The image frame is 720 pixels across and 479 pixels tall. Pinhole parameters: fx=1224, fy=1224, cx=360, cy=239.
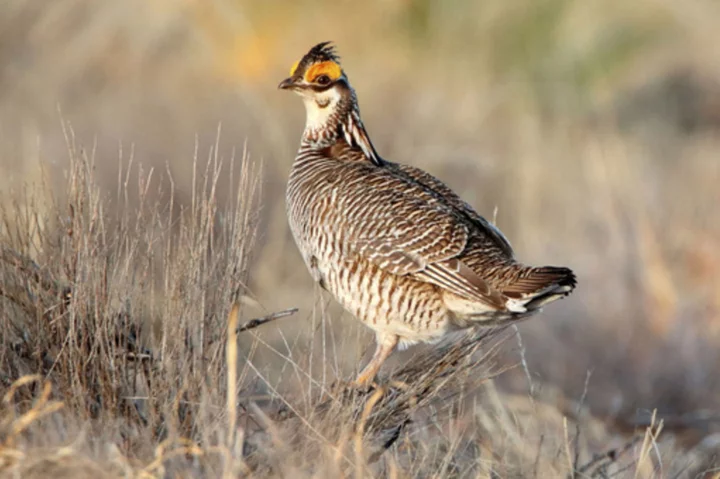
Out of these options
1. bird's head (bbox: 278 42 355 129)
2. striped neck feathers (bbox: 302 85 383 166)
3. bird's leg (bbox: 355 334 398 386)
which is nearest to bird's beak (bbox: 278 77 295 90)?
bird's head (bbox: 278 42 355 129)

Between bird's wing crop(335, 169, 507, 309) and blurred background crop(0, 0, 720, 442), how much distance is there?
3540mm

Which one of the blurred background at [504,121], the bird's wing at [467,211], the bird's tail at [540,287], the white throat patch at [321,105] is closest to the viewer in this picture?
the bird's tail at [540,287]

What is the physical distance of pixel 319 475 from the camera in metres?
3.05

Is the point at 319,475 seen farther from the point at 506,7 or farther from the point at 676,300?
the point at 506,7

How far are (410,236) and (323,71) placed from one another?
0.93 m

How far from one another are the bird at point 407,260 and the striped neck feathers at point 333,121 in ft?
1.12

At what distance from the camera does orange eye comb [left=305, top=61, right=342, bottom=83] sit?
190 inches

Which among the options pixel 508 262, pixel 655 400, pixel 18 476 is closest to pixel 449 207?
pixel 508 262

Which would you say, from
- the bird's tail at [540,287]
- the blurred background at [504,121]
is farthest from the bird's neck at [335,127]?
the blurred background at [504,121]

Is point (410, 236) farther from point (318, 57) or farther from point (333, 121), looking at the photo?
point (318, 57)

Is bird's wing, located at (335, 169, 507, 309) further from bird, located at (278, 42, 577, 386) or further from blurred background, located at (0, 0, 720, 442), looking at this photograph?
blurred background, located at (0, 0, 720, 442)

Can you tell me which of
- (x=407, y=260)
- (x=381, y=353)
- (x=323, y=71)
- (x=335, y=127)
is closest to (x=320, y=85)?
(x=323, y=71)

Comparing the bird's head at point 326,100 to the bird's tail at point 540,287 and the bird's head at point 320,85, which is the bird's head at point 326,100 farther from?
the bird's tail at point 540,287

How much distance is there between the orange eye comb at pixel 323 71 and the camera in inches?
190
